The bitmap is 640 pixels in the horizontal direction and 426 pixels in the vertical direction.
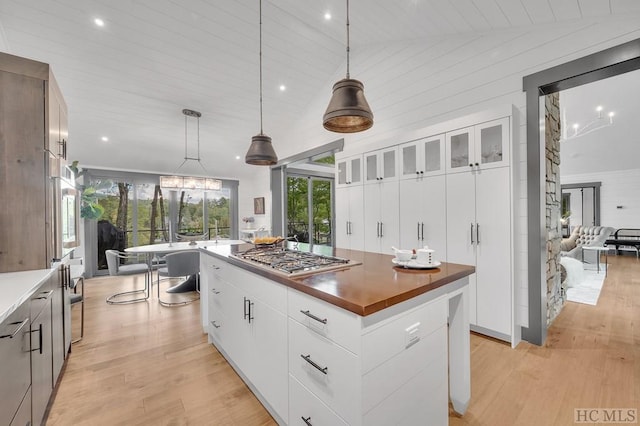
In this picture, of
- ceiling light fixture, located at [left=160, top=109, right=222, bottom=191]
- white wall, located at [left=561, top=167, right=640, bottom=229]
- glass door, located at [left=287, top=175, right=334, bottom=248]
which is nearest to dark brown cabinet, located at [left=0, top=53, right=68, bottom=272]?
ceiling light fixture, located at [left=160, top=109, right=222, bottom=191]

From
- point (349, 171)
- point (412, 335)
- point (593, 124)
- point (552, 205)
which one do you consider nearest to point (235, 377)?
point (412, 335)

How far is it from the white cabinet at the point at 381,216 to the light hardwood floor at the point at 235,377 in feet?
4.63

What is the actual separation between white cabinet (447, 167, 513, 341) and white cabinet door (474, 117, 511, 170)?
0.26 ft

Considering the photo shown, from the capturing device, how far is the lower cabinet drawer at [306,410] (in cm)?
120

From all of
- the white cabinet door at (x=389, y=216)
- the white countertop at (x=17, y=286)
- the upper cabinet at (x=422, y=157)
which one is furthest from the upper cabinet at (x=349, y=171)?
the white countertop at (x=17, y=286)

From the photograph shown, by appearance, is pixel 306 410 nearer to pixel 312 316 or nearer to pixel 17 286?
pixel 312 316

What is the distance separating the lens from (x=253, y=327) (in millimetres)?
1825

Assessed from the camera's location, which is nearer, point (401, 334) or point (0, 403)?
point (0, 403)

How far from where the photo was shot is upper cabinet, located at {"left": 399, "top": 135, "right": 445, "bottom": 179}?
9.95 ft

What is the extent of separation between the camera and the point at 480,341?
2.68m

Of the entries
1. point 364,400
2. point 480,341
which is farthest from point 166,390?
point 480,341

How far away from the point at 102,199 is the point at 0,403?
611 cm

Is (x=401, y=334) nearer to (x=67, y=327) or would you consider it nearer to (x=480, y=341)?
(x=480, y=341)

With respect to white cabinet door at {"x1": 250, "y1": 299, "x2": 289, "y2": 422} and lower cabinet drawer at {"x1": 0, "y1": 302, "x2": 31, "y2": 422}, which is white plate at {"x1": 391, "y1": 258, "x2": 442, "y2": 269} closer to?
white cabinet door at {"x1": 250, "y1": 299, "x2": 289, "y2": 422}
